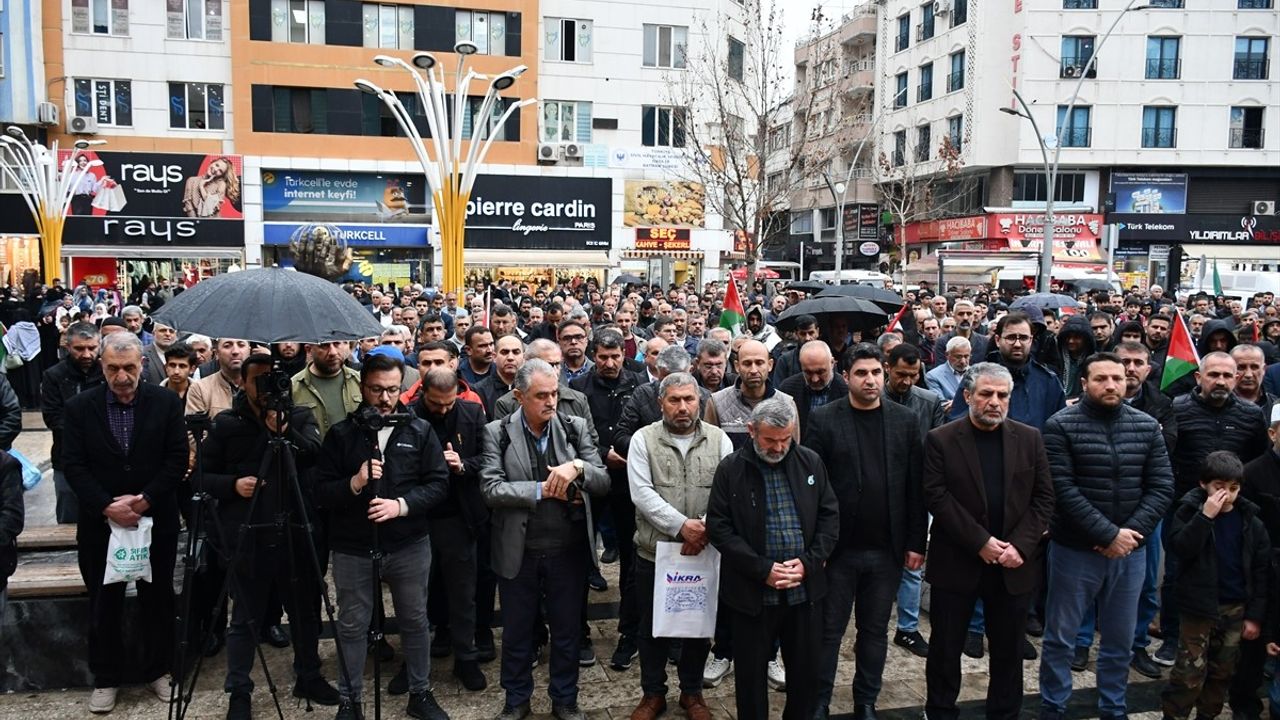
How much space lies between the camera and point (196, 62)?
32.4 meters

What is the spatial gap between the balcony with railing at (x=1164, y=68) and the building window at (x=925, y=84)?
33.2 ft

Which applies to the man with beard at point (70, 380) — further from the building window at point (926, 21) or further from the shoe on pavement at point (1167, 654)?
the building window at point (926, 21)

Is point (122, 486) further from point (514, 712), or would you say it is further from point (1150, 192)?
point (1150, 192)

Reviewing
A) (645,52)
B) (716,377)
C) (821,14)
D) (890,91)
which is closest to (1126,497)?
(716,377)

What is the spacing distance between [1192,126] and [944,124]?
11.4m

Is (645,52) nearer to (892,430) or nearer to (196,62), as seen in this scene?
(196,62)

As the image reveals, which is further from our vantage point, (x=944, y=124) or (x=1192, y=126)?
(x=944, y=124)

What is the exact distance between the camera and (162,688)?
18.1 ft

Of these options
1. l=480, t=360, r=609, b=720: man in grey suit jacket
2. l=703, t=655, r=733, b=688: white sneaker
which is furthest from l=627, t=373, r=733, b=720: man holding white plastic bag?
l=703, t=655, r=733, b=688: white sneaker

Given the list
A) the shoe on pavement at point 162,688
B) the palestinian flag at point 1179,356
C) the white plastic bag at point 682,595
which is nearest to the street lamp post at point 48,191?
the shoe on pavement at point 162,688

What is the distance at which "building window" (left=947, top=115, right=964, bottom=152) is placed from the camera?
45.9 meters

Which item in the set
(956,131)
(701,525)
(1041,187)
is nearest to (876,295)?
(701,525)

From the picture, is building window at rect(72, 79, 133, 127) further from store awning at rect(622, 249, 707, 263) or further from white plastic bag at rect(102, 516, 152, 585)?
white plastic bag at rect(102, 516, 152, 585)

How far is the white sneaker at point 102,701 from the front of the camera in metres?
5.36
